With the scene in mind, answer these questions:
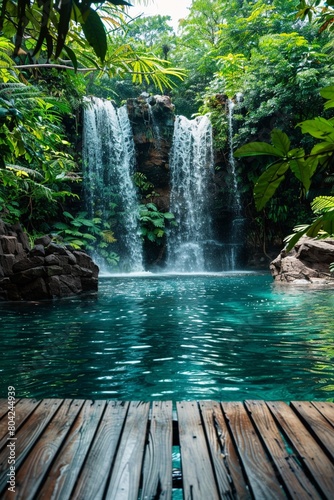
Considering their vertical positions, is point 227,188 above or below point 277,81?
below

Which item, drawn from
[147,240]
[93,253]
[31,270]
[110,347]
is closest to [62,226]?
[93,253]

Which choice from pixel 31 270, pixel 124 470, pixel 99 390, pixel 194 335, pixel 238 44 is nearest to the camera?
pixel 124 470

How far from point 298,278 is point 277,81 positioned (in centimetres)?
1011

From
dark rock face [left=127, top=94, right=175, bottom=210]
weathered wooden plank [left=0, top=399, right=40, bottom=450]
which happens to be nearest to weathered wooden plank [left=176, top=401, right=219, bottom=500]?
weathered wooden plank [left=0, top=399, right=40, bottom=450]

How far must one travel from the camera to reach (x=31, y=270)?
8.56 m

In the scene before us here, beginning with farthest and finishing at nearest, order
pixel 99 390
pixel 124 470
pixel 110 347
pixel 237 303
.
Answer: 1. pixel 237 303
2. pixel 110 347
3. pixel 99 390
4. pixel 124 470

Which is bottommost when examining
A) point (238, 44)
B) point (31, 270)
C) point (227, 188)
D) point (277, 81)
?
point (31, 270)

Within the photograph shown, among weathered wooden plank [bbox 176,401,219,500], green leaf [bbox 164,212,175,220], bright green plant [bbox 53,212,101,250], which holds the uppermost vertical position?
green leaf [bbox 164,212,175,220]

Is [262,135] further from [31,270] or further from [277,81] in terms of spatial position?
[31,270]

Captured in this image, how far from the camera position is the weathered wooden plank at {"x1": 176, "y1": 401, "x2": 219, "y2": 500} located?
144 cm

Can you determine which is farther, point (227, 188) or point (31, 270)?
point (227, 188)

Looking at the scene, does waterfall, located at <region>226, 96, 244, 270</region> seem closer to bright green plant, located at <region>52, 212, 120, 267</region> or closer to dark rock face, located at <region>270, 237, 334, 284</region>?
bright green plant, located at <region>52, 212, 120, 267</region>

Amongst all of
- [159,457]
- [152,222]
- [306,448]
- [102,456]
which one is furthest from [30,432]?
[152,222]

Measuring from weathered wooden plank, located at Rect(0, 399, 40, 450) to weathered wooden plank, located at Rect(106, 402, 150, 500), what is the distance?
53 centimetres
